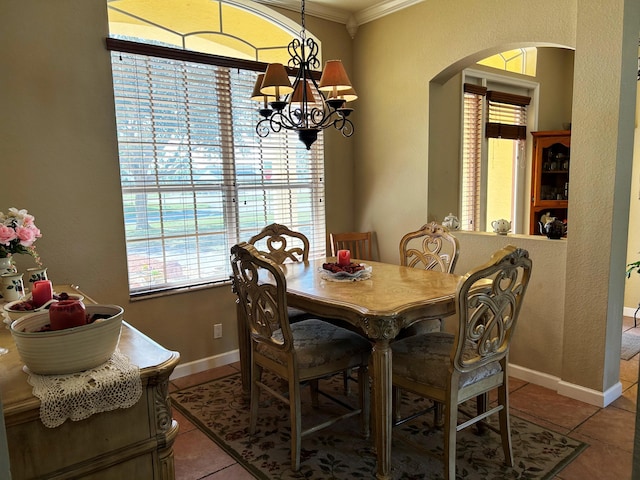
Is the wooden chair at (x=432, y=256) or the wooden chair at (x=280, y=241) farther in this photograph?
the wooden chair at (x=280, y=241)

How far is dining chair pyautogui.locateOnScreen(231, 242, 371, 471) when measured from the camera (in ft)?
7.35

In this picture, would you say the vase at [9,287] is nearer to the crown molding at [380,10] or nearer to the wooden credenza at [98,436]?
the wooden credenza at [98,436]

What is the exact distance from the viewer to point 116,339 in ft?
4.33

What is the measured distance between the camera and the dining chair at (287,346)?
2240 millimetres

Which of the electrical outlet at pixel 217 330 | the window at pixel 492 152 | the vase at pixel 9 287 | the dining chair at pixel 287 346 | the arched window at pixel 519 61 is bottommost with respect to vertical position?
the electrical outlet at pixel 217 330

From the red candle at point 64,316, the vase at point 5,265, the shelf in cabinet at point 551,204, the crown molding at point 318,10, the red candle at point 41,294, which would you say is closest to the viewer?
the red candle at point 64,316

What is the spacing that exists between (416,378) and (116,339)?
54.2 inches

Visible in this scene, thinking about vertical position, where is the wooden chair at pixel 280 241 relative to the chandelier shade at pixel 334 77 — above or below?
below

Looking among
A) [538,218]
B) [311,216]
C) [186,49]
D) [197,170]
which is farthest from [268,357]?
[538,218]

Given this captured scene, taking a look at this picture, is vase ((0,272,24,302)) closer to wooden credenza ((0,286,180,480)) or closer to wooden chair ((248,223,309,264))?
wooden credenza ((0,286,180,480))

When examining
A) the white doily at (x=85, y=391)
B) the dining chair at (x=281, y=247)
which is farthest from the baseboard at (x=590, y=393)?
the white doily at (x=85, y=391)

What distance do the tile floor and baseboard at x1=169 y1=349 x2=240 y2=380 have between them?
114mm

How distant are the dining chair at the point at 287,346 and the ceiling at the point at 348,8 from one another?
239 centimetres

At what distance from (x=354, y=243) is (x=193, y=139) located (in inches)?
65.0
